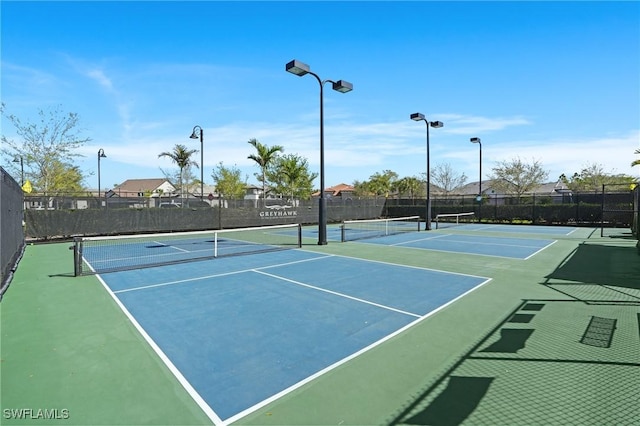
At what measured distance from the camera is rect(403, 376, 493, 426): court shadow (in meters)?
3.07

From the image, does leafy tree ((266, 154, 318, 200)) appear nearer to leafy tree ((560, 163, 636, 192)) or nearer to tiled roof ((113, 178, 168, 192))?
leafy tree ((560, 163, 636, 192))

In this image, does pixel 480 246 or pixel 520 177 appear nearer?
pixel 480 246

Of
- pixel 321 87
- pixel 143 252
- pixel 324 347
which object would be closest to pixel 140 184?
pixel 143 252

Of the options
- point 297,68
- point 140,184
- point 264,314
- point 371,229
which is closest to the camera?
point 264,314

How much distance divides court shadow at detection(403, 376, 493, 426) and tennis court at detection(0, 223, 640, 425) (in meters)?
0.02

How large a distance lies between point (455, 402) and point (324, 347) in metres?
1.77

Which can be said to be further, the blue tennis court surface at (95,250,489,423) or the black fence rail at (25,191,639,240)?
the black fence rail at (25,191,639,240)

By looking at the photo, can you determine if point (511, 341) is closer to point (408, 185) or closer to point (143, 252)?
point (143, 252)

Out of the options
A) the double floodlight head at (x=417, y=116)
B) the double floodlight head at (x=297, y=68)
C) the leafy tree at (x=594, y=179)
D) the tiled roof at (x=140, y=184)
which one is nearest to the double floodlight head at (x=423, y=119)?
the double floodlight head at (x=417, y=116)

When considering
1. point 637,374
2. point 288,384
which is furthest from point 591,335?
point 288,384

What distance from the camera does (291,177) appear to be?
42.9m

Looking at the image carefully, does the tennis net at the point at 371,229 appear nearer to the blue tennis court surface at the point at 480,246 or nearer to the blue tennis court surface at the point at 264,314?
the blue tennis court surface at the point at 480,246

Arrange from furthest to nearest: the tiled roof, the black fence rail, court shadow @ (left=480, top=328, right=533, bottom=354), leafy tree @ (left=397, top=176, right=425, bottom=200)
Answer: the tiled roof → leafy tree @ (left=397, top=176, right=425, bottom=200) → the black fence rail → court shadow @ (left=480, top=328, right=533, bottom=354)

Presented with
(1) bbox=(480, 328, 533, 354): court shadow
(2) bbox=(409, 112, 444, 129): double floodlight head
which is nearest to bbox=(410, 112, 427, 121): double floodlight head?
(2) bbox=(409, 112, 444, 129): double floodlight head
